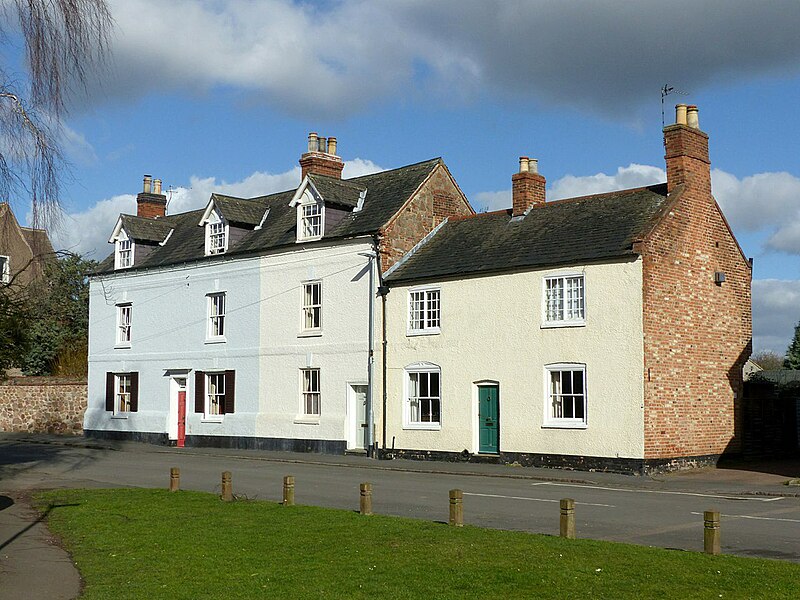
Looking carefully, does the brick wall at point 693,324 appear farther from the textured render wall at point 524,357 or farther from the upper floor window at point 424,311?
the upper floor window at point 424,311

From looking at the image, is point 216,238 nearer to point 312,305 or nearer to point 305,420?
point 312,305

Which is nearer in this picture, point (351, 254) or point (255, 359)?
point (351, 254)

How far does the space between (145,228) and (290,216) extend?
28.9 ft

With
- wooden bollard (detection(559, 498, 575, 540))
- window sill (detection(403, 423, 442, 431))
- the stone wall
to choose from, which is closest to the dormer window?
the stone wall

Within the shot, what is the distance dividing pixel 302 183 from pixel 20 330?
1457 centimetres

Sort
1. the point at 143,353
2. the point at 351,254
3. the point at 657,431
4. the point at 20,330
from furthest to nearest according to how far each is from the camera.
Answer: the point at 143,353
the point at 351,254
the point at 657,431
the point at 20,330

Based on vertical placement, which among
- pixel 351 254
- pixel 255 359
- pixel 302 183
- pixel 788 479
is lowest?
pixel 788 479

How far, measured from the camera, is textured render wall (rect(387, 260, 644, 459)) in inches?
993

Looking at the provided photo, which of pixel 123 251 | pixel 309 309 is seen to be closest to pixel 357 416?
pixel 309 309

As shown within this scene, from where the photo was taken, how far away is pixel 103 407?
41.5 metres

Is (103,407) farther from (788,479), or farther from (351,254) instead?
(788,479)

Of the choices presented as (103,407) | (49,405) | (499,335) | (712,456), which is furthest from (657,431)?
(49,405)

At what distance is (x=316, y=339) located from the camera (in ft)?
108

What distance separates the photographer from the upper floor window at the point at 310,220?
33375mm
